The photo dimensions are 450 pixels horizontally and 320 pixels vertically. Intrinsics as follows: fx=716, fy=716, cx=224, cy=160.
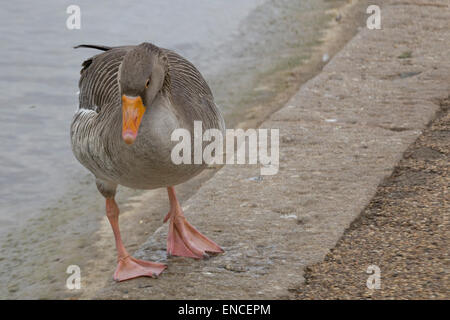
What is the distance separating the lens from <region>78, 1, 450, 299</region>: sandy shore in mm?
3773

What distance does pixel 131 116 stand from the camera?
331 centimetres

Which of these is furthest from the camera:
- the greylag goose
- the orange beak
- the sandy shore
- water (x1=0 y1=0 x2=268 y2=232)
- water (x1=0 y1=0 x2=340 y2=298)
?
water (x1=0 y1=0 x2=268 y2=232)

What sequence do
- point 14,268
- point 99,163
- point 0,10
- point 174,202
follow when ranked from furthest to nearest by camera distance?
point 0,10 < point 14,268 < point 174,202 < point 99,163

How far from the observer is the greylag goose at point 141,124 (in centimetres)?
340

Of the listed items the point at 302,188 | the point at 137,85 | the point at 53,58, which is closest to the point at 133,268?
the point at 137,85

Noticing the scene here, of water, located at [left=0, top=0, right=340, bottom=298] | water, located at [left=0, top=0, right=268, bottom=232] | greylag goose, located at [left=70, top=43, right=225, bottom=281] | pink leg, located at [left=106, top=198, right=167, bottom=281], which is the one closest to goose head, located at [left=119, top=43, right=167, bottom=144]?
greylag goose, located at [left=70, top=43, right=225, bottom=281]

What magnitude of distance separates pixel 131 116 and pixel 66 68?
18.7 feet

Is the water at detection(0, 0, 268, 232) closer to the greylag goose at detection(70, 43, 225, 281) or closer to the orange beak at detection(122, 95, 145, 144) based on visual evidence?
the greylag goose at detection(70, 43, 225, 281)

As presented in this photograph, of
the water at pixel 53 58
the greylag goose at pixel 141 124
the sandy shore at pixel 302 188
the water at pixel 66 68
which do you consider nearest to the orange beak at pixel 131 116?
the greylag goose at pixel 141 124

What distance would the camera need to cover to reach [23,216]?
595 centimetres

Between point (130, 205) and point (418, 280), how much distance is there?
2923 millimetres

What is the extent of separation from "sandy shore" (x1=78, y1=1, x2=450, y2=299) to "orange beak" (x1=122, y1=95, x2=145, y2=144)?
2.84 feet
